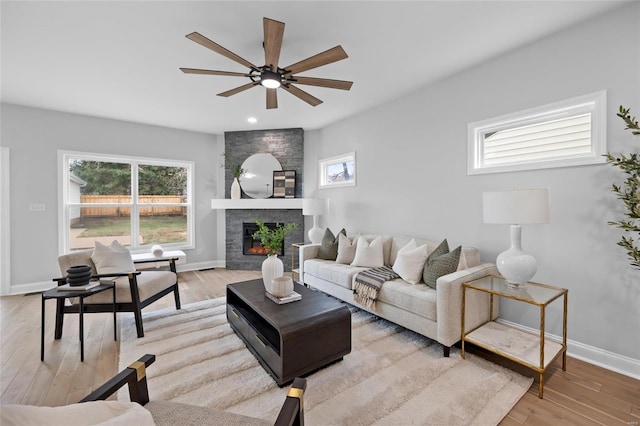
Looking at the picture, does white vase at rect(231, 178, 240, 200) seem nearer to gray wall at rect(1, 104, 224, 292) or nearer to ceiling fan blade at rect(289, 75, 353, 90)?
gray wall at rect(1, 104, 224, 292)

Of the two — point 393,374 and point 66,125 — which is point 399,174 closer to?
point 393,374

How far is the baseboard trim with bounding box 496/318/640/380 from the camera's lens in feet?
6.84

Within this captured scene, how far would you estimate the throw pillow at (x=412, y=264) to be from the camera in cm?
284

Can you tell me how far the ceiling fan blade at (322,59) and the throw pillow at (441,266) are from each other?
1.96m

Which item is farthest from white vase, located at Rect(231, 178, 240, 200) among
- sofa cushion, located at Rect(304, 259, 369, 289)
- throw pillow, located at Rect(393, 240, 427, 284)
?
throw pillow, located at Rect(393, 240, 427, 284)

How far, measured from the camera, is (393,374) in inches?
82.7

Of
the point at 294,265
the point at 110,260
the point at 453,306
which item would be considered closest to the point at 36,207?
the point at 110,260

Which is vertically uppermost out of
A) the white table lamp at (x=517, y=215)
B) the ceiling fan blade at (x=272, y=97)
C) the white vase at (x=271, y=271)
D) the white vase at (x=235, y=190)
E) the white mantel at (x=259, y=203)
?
the ceiling fan blade at (x=272, y=97)

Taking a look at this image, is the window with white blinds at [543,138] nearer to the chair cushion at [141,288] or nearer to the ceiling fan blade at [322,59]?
the ceiling fan blade at [322,59]

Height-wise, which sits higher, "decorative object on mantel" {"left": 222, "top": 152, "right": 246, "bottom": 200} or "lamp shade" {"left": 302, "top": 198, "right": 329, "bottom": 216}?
"decorative object on mantel" {"left": 222, "top": 152, "right": 246, "bottom": 200}

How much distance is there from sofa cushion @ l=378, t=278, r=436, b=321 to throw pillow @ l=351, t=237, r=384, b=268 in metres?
0.56

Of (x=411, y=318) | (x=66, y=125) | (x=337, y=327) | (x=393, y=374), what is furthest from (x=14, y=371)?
(x=66, y=125)

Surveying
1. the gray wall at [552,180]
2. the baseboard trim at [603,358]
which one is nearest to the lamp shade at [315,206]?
the gray wall at [552,180]

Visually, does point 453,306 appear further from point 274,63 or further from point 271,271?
point 274,63
